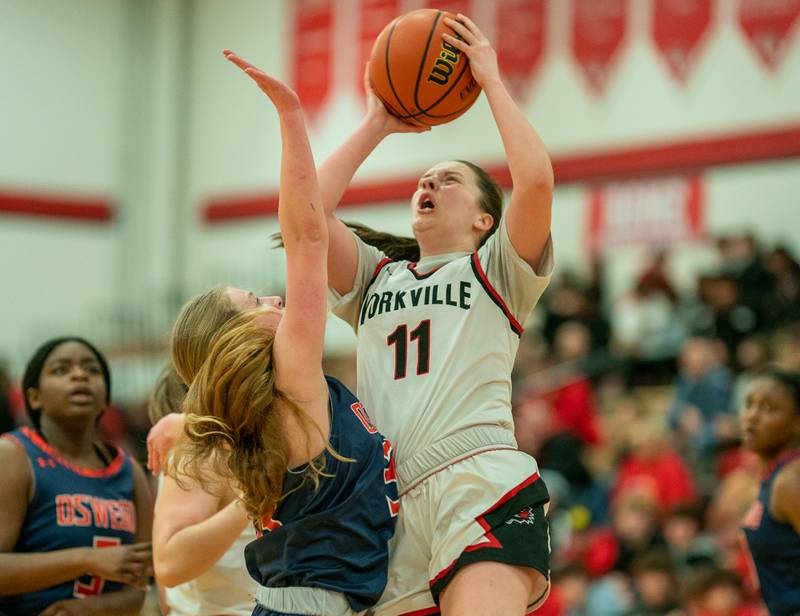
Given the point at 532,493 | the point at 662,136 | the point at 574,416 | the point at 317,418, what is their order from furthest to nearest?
the point at 662,136 → the point at 574,416 → the point at 532,493 → the point at 317,418

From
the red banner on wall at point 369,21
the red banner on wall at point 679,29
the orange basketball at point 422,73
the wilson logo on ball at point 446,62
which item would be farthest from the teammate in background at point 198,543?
the red banner on wall at point 369,21

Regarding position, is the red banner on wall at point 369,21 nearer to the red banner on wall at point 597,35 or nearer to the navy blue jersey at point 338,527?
the red banner on wall at point 597,35

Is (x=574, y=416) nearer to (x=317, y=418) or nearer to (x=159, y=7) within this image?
(x=317, y=418)

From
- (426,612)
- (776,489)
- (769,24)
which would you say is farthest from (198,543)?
(769,24)

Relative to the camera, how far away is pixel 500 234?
11.8 feet

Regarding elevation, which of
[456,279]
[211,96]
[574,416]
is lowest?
[574,416]

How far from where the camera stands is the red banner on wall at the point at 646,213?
13.6 m

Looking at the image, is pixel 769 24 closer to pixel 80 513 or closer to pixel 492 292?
pixel 492 292

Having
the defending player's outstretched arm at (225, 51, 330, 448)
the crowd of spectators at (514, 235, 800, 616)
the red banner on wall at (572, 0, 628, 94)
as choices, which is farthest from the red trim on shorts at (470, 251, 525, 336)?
the red banner on wall at (572, 0, 628, 94)

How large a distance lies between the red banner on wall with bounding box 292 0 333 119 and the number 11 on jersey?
13827mm

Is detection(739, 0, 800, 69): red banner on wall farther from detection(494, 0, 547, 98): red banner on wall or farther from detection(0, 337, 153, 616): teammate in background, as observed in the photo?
detection(0, 337, 153, 616): teammate in background

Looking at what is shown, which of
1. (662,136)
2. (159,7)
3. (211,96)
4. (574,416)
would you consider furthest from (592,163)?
(159,7)

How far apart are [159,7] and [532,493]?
17.2m

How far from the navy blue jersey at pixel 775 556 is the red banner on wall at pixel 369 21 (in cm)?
1251
